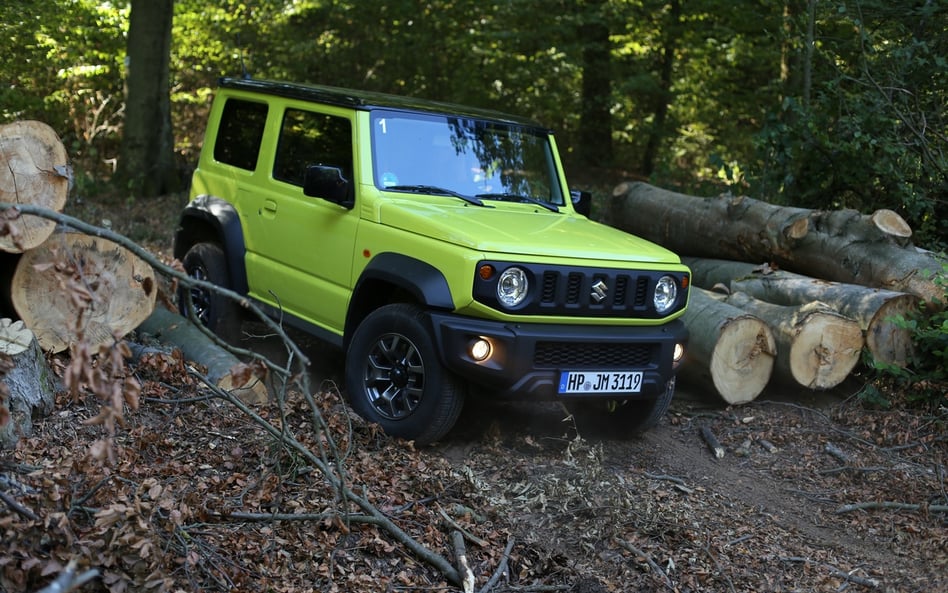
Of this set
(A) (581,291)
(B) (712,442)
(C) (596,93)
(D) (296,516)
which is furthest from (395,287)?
(C) (596,93)

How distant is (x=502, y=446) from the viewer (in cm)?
577

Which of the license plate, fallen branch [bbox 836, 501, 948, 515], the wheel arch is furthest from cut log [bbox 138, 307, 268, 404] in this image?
fallen branch [bbox 836, 501, 948, 515]

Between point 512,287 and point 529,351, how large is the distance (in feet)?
1.20

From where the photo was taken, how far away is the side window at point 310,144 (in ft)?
20.5

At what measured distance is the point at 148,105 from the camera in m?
14.0

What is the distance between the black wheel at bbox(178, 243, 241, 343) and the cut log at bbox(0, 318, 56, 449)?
81.8 inches

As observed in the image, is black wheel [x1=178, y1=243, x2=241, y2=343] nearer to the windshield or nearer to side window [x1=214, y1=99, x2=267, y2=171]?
side window [x1=214, y1=99, x2=267, y2=171]

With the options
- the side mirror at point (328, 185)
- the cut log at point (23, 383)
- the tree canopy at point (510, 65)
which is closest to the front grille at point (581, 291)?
the side mirror at point (328, 185)

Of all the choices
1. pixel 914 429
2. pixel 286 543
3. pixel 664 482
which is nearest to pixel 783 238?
pixel 914 429

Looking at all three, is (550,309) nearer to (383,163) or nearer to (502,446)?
(502,446)

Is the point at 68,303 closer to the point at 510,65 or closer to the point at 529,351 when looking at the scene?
the point at 529,351

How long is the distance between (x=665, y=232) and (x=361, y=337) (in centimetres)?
446

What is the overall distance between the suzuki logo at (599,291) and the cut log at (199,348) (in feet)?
6.67

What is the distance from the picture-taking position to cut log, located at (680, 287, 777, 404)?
670 cm
